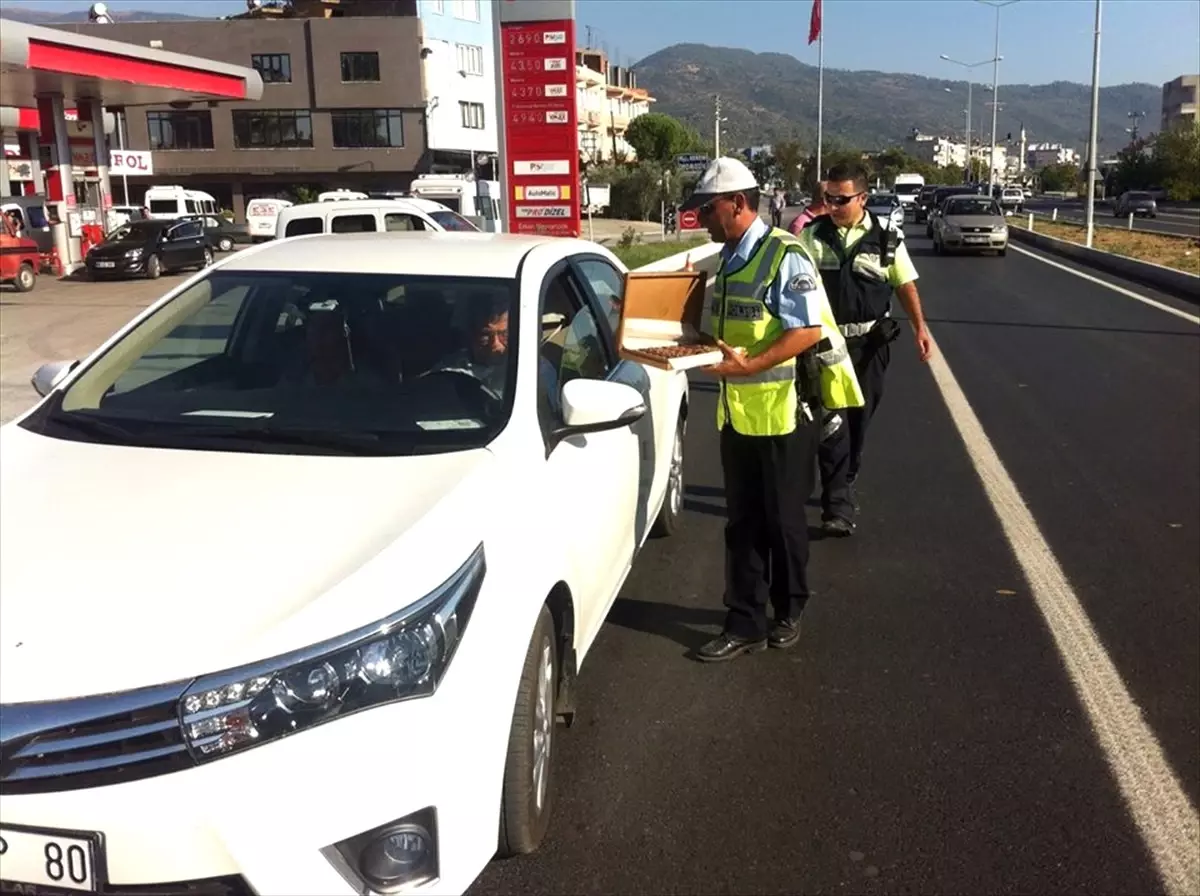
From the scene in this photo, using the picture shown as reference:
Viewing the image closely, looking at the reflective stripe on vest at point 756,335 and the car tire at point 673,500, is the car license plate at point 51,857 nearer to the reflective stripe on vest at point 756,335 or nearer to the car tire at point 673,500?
the reflective stripe on vest at point 756,335

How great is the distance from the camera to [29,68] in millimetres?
24812

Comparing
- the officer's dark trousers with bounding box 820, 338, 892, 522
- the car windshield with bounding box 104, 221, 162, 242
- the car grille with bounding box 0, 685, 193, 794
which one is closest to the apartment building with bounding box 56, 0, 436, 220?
the car windshield with bounding box 104, 221, 162, 242

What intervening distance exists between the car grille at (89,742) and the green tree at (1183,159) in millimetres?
70528

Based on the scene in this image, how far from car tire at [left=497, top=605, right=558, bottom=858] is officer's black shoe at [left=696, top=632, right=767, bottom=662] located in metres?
1.39

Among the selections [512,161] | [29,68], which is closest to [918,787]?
[512,161]

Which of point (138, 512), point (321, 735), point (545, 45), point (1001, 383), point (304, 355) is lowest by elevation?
point (1001, 383)

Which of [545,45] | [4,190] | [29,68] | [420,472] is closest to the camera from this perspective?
[420,472]

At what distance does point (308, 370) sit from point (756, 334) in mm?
1611

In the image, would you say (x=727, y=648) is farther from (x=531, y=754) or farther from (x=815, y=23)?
(x=815, y=23)

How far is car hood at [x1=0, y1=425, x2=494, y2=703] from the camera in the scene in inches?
96.4

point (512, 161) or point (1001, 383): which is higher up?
point (512, 161)

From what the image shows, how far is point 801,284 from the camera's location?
429 centimetres

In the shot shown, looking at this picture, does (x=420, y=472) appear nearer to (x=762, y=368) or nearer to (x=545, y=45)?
(x=762, y=368)

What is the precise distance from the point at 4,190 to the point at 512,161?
1394 inches
